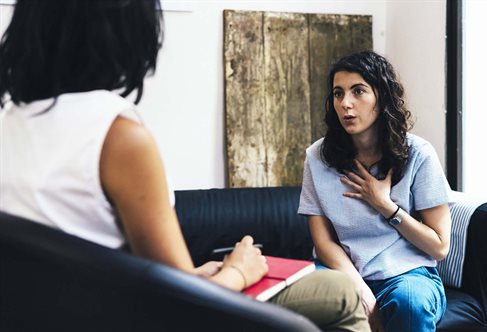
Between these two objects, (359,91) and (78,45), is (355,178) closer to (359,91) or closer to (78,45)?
(359,91)

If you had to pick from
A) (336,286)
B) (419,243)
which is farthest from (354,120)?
(336,286)

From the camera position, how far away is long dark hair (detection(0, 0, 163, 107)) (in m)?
0.99

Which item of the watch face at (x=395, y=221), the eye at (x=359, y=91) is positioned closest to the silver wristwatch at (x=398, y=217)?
the watch face at (x=395, y=221)

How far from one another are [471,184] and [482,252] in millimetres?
824

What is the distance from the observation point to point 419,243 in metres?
1.92

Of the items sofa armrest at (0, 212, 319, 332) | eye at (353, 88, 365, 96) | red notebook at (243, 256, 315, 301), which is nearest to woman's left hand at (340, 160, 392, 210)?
eye at (353, 88, 365, 96)

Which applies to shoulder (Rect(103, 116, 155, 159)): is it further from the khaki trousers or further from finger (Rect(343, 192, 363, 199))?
finger (Rect(343, 192, 363, 199))

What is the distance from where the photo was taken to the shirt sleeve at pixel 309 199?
2045mm

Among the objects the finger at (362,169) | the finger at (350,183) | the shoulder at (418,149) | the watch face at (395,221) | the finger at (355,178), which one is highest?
the shoulder at (418,149)

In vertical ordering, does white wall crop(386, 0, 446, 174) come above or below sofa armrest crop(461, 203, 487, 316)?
→ above

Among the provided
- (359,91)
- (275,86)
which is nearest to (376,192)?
(359,91)

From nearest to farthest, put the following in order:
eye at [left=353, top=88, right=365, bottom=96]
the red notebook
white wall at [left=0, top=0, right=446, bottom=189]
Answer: the red notebook < eye at [left=353, top=88, right=365, bottom=96] < white wall at [left=0, top=0, right=446, bottom=189]

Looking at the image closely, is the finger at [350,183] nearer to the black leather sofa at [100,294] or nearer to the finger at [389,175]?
the finger at [389,175]

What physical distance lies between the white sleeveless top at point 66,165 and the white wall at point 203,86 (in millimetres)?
1916
